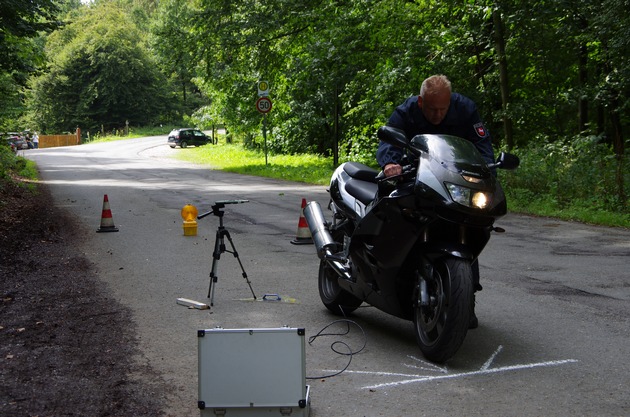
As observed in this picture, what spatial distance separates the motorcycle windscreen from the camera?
5523 millimetres

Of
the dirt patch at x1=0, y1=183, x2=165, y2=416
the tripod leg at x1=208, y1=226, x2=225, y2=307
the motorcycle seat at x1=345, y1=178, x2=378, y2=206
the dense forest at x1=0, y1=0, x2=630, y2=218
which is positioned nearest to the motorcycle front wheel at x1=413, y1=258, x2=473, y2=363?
the motorcycle seat at x1=345, y1=178, x2=378, y2=206

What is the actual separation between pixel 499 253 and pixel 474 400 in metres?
6.48

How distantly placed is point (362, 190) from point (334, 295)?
1109 mm

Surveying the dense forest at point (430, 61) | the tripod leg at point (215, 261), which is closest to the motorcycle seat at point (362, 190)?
the tripod leg at point (215, 261)

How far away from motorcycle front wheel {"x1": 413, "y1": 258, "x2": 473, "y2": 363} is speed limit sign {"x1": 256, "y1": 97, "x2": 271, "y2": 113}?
26876 mm

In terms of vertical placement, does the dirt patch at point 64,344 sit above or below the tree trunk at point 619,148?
below

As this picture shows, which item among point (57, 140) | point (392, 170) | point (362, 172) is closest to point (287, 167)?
point (362, 172)

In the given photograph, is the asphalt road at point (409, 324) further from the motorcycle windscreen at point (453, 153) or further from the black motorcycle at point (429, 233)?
the motorcycle windscreen at point (453, 153)

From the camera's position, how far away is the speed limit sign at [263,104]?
32.1 meters

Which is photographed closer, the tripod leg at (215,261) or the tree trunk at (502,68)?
the tripod leg at (215,261)

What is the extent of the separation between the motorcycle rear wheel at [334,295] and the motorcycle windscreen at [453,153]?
5.74 feet

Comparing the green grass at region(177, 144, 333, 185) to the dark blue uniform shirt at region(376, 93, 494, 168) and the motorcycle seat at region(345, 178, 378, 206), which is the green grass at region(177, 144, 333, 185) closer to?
the motorcycle seat at region(345, 178, 378, 206)

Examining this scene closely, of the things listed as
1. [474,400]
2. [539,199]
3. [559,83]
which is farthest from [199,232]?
[559,83]

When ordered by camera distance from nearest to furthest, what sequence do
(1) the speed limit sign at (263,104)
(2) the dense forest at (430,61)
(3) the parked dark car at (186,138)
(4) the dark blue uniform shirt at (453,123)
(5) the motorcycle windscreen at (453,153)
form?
1. (5) the motorcycle windscreen at (453,153)
2. (4) the dark blue uniform shirt at (453,123)
3. (2) the dense forest at (430,61)
4. (1) the speed limit sign at (263,104)
5. (3) the parked dark car at (186,138)
